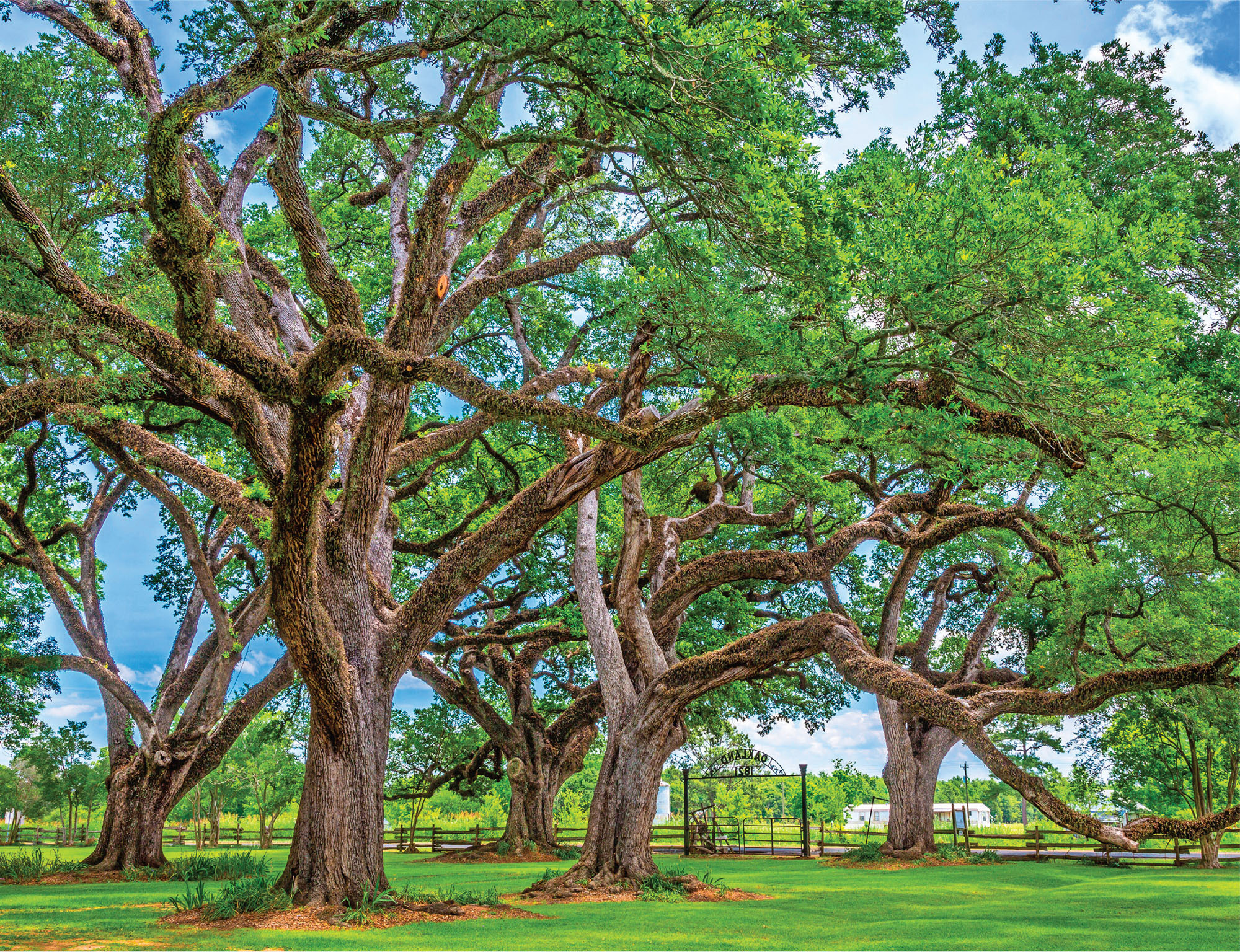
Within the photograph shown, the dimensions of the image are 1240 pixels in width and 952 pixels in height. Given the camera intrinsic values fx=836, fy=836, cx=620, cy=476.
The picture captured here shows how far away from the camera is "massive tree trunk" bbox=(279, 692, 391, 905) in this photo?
922cm

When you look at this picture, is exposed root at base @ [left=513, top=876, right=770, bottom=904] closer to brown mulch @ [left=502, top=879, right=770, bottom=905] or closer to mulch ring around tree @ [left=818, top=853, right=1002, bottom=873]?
brown mulch @ [left=502, top=879, right=770, bottom=905]

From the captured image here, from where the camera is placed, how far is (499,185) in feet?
37.1

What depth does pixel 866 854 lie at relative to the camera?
18.4 metres

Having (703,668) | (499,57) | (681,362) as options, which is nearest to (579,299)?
(681,362)

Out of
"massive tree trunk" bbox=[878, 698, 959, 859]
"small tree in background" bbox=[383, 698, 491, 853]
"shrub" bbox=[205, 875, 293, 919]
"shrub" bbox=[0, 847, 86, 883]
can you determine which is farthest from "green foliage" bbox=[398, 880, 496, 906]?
"small tree in background" bbox=[383, 698, 491, 853]

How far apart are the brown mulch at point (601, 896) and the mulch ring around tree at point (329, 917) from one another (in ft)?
4.70

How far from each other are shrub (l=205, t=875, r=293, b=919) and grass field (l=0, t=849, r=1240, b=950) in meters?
0.53

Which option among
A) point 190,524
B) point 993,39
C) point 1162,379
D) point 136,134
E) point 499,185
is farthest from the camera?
point 190,524

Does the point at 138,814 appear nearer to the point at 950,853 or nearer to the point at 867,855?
the point at 867,855

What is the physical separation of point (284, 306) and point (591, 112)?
20.2ft

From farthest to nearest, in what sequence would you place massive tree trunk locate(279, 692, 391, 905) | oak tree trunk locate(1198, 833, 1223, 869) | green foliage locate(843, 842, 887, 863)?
oak tree trunk locate(1198, 833, 1223, 869)
green foliage locate(843, 842, 887, 863)
massive tree trunk locate(279, 692, 391, 905)

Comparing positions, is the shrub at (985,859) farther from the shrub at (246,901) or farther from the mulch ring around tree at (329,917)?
the shrub at (246,901)

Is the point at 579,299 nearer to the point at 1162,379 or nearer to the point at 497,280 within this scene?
the point at 497,280

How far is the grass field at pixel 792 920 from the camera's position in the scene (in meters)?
7.66
